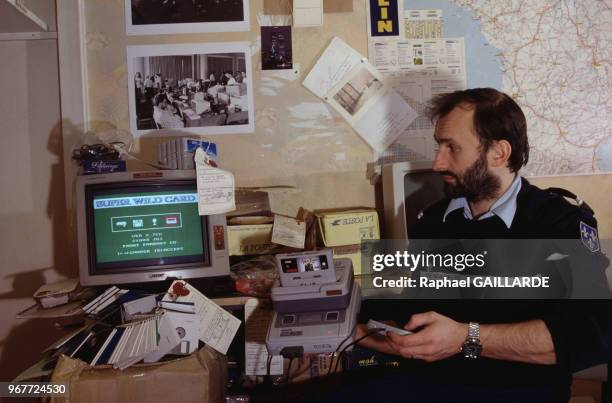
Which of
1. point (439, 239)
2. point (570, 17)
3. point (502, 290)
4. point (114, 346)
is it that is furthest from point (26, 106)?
point (570, 17)

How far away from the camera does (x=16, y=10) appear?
62.6 inches

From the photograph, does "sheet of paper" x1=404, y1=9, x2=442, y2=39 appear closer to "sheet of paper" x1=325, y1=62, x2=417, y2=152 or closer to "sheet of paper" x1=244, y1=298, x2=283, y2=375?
"sheet of paper" x1=325, y1=62, x2=417, y2=152

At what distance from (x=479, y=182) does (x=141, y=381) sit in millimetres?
1060

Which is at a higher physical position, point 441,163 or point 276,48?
point 276,48

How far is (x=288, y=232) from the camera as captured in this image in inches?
62.5

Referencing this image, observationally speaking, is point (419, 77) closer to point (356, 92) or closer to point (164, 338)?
point (356, 92)

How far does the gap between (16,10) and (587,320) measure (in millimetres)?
1895

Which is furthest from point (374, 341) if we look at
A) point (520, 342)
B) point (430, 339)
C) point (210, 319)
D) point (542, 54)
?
point (542, 54)

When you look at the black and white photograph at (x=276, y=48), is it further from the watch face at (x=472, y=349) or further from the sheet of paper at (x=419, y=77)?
the watch face at (x=472, y=349)

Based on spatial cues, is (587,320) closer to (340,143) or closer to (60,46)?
(340,143)

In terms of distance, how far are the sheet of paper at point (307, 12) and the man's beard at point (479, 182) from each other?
2.80ft

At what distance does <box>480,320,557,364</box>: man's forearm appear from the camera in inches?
42.6

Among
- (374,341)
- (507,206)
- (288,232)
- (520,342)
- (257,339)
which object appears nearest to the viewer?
(520,342)

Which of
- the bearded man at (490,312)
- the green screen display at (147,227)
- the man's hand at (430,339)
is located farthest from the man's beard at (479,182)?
the green screen display at (147,227)
